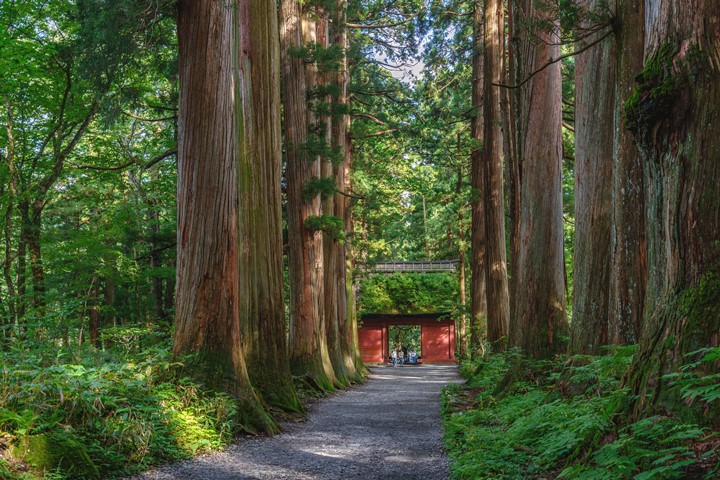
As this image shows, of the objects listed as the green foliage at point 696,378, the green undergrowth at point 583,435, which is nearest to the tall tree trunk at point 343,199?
the green undergrowth at point 583,435

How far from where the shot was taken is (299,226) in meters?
15.6

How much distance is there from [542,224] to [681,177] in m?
6.55

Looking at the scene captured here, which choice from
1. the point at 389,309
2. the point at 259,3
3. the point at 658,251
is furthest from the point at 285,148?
the point at 389,309

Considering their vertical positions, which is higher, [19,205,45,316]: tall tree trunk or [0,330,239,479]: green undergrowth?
[19,205,45,316]: tall tree trunk

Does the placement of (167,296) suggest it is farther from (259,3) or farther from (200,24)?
(200,24)

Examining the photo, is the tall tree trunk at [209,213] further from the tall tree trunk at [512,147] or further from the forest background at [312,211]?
the tall tree trunk at [512,147]

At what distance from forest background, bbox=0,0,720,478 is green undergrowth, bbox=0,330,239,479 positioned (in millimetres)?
28

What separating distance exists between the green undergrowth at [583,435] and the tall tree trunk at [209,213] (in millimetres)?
3013

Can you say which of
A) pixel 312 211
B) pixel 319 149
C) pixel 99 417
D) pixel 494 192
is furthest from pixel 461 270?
pixel 99 417

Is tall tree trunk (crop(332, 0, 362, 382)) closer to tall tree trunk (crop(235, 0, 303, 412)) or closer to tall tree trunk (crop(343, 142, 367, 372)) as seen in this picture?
tall tree trunk (crop(343, 142, 367, 372))

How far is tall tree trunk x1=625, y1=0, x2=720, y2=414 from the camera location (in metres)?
3.60

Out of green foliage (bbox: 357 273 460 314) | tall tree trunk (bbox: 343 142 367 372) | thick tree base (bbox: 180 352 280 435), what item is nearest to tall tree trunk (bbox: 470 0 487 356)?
tall tree trunk (bbox: 343 142 367 372)

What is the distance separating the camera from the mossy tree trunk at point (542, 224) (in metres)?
9.91

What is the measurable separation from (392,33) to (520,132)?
42.7 feet
